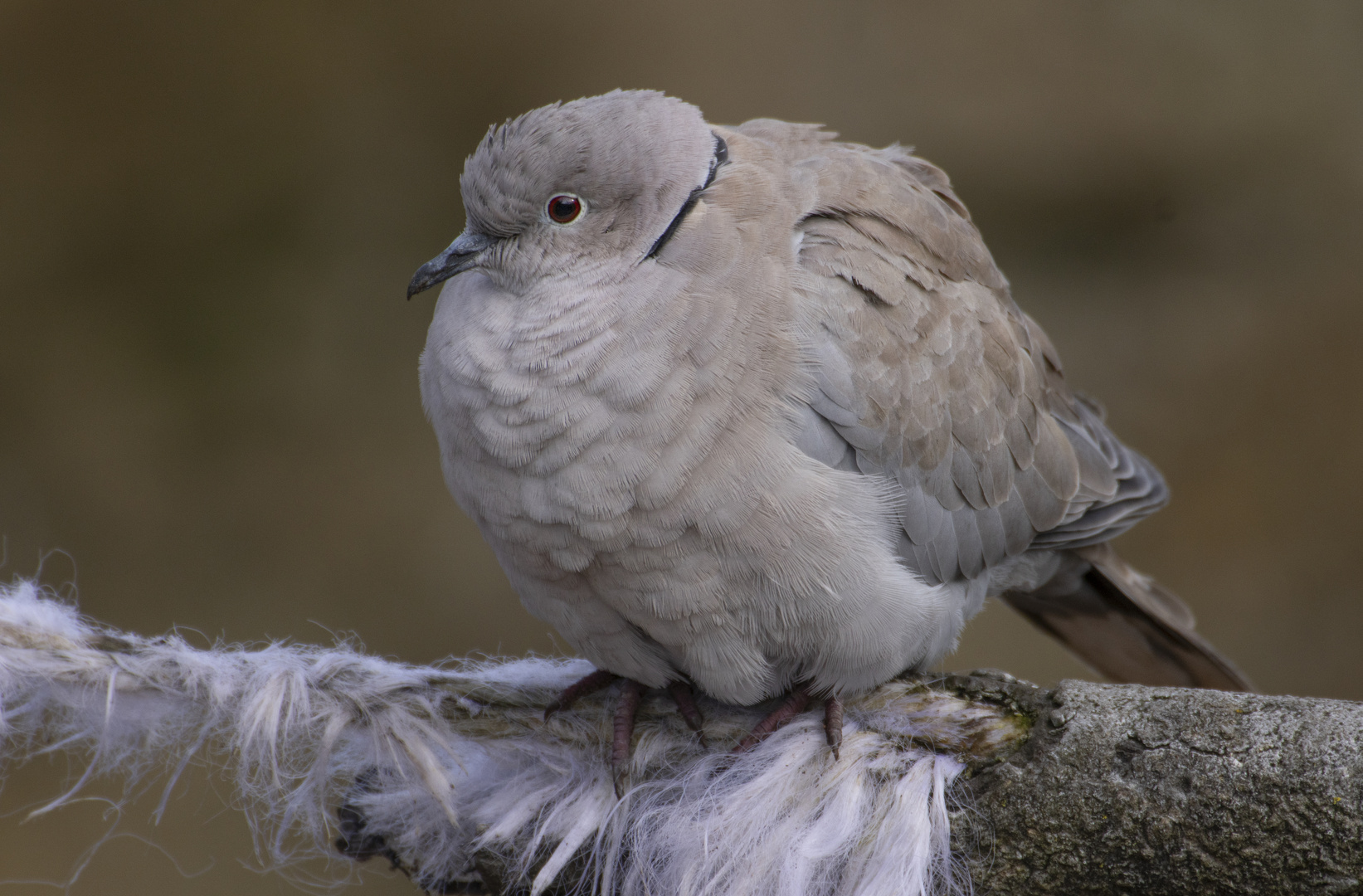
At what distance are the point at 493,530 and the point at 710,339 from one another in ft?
1.46

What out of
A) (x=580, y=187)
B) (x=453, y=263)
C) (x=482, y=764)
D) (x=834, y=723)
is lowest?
(x=482, y=764)

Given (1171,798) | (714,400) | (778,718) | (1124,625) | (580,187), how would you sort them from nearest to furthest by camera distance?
1. (1171,798)
2. (714,400)
3. (580,187)
4. (778,718)
5. (1124,625)

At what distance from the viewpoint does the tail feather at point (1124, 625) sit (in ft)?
7.09

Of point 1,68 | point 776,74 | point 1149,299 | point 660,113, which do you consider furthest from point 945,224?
point 1,68

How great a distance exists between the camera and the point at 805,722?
165 cm

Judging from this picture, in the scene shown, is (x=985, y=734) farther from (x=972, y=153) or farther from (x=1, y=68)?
(x=1, y=68)

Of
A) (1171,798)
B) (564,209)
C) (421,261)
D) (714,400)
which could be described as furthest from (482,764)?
(421,261)

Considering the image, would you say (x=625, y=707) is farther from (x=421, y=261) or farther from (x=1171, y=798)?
(x=421, y=261)

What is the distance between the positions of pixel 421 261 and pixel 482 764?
7.04ft

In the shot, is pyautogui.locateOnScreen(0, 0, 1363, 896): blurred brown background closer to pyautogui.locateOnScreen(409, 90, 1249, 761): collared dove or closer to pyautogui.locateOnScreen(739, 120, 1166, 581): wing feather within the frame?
pyautogui.locateOnScreen(739, 120, 1166, 581): wing feather

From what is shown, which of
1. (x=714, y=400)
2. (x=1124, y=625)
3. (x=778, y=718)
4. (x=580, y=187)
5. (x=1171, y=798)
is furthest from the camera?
(x=1124, y=625)

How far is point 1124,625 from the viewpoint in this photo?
2.25 m

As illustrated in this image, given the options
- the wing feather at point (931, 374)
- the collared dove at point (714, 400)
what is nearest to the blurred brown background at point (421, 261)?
the wing feather at point (931, 374)

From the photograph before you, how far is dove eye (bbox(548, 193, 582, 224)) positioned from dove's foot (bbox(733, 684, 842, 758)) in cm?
85
